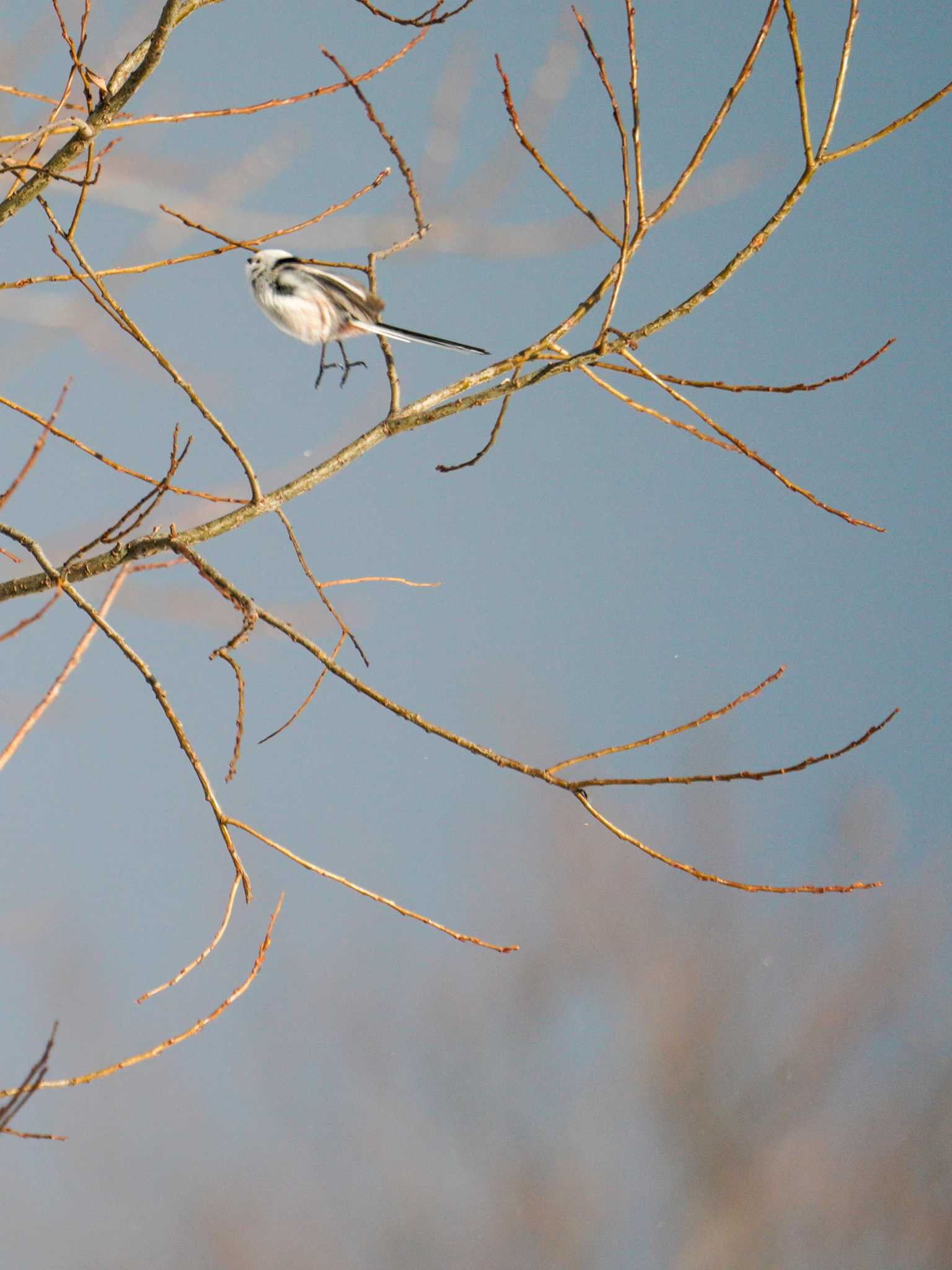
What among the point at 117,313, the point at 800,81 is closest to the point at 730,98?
the point at 800,81

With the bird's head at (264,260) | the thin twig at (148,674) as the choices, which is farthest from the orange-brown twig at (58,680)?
the bird's head at (264,260)

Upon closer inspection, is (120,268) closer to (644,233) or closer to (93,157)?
(93,157)

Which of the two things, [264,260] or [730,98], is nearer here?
[730,98]

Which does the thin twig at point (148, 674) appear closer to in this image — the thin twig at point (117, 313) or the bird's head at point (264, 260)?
the thin twig at point (117, 313)

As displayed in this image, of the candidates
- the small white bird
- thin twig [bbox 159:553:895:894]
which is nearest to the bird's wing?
the small white bird

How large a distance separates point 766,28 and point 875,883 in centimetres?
85

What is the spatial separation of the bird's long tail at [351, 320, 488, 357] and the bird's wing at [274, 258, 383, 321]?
2 centimetres

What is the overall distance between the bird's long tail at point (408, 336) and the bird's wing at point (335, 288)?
0.02 meters

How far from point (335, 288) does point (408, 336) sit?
0.58 ft

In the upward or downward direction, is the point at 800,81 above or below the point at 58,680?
above

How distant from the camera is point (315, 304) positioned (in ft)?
5.54

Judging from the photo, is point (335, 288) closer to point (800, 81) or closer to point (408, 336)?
point (408, 336)

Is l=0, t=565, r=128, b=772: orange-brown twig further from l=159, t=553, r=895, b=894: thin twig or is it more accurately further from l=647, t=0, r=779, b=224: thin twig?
l=647, t=0, r=779, b=224: thin twig

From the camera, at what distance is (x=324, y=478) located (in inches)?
52.6
